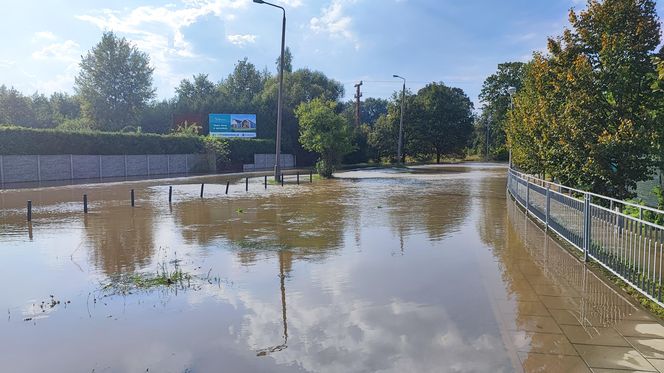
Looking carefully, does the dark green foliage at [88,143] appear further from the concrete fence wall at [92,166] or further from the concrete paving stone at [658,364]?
the concrete paving stone at [658,364]

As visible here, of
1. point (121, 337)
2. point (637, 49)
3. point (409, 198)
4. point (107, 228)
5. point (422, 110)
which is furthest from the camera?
point (422, 110)

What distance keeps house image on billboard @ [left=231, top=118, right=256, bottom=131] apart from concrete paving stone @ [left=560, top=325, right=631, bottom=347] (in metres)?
61.0

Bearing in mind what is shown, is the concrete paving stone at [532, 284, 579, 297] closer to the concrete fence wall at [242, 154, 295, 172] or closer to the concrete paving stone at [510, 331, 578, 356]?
the concrete paving stone at [510, 331, 578, 356]

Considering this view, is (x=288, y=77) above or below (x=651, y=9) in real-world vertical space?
above

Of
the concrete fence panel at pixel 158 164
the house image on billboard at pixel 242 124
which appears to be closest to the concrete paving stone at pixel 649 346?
the concrete fence panel at pixel 158 164

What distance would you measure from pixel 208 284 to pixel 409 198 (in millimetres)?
13972

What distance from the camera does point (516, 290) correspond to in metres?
6.83

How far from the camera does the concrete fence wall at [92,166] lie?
33.9 metres

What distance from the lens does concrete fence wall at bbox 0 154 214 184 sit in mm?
33906

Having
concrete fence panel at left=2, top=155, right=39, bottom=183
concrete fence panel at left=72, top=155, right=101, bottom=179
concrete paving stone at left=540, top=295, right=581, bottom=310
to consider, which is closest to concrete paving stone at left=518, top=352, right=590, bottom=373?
concrete paving stone at left=540, top=295, right=581, bottom=310

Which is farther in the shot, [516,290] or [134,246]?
[134,246]

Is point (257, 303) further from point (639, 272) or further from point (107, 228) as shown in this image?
point (107, 228)

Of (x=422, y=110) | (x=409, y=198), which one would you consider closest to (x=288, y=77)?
(x=422, y=110)

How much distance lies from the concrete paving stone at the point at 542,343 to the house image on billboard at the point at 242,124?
61.1 m
